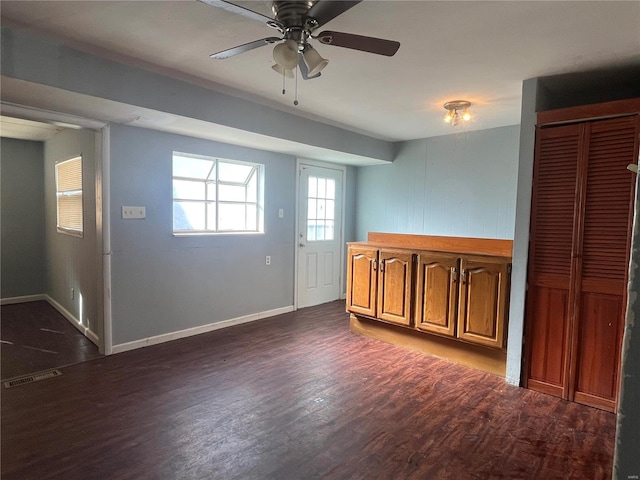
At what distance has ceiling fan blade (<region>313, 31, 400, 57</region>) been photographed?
174 cm

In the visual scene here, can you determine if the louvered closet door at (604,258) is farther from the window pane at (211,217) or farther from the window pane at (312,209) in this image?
the window pane at (211,217)

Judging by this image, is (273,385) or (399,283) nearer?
Result: (273,385)

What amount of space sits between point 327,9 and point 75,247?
3775 millimetres

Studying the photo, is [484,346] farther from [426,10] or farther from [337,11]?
[337,11]

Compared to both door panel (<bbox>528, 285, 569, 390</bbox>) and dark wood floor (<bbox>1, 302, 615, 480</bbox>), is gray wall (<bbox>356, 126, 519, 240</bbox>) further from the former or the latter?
dark wood floor (<bbox>1, 302, 615, 480</bbox>)

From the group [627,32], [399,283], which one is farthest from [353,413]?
[627,32]

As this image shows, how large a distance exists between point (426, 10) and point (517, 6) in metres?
0.43

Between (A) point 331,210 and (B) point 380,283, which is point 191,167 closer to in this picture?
(A) point 331,210

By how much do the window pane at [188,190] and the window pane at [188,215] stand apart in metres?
0.06

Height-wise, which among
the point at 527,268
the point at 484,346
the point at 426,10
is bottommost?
the point at 484,346

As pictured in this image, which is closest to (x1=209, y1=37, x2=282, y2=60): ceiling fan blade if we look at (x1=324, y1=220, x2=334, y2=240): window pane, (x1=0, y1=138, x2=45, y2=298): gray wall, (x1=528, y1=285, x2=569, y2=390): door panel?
(x1=528, y1=285, x2=569, y2=390): door panel

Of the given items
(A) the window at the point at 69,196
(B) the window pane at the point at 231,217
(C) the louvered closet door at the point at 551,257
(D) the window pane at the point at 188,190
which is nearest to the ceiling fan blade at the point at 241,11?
(C) the louvered closet door at the point at 551,257

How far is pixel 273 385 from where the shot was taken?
2789mm

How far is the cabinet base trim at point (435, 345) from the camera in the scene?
3113 millimetres
